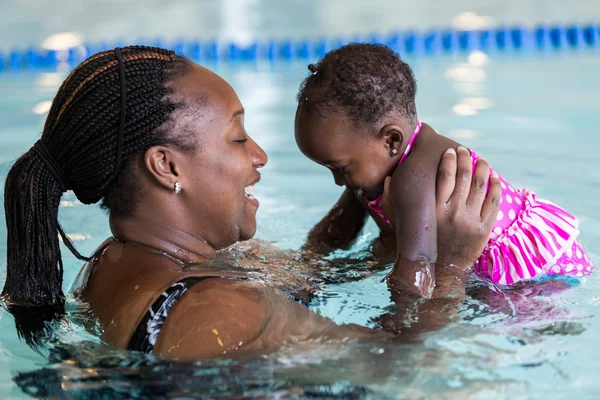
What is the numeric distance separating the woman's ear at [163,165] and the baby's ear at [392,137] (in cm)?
Answer: 90

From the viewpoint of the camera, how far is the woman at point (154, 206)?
6.59ft

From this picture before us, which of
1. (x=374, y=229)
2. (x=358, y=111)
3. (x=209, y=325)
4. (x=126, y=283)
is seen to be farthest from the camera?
(x=374, y=229)

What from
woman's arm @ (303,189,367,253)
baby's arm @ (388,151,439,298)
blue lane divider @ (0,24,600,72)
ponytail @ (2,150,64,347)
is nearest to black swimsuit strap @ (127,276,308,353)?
ponytail @ (2,150,64,347)

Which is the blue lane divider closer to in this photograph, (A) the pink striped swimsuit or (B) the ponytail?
(A) the pink striped swimsuit

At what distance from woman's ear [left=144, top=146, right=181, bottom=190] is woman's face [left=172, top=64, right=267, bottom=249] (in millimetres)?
23

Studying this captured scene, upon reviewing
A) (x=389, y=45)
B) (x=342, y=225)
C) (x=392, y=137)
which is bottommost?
(x=342, y=225)

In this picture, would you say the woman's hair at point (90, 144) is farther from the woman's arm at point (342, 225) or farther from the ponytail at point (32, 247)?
the woman's arm at point (342, 225)

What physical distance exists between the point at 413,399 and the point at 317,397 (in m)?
0.26

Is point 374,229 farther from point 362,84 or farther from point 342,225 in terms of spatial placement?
point 362,84

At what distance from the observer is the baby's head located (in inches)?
109

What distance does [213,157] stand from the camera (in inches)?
88.6

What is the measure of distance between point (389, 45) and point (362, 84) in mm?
6542

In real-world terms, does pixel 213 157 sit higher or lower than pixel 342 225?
higher

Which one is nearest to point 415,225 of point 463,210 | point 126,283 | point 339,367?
point 463,210
